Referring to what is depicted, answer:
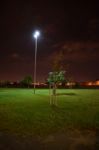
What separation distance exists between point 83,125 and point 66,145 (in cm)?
353

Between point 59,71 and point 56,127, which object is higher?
point 59,71

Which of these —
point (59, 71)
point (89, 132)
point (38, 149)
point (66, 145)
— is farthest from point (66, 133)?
point (59, 71)

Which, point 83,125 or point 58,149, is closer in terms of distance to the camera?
point 58,149

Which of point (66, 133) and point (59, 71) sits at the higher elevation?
point (59, 71)

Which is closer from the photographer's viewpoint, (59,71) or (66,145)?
(66,145)

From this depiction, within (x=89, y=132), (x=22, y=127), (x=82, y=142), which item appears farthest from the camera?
(x=22, y=127)

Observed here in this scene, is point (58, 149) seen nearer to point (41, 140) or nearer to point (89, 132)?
point (41, 140)

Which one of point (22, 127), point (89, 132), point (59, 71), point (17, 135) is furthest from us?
point (59, 71)

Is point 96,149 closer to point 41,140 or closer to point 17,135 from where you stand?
point 41,140

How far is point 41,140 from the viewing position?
7559mm

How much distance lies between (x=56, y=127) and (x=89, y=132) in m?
1.51

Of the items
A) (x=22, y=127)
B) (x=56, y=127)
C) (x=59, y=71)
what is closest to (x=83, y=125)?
(x=56, y=127)

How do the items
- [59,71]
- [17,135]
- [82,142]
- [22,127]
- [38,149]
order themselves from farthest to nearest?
[59,71]
[22,127]
[17,135]
[82,142]
[38,149]

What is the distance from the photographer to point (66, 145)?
696 cm
